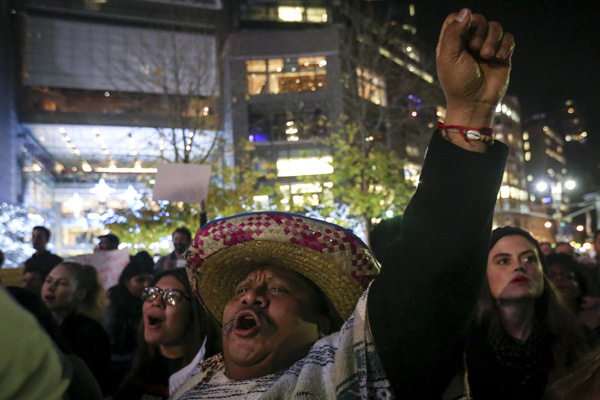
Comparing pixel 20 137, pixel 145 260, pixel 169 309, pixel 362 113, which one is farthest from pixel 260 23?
pixel 169 309

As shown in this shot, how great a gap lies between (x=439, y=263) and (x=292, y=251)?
97 cm

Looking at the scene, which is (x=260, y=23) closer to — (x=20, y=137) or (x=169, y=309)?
(x=20, y=137)

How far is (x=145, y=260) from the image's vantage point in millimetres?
6199

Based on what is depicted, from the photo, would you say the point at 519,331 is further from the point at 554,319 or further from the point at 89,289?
the point at 89,289

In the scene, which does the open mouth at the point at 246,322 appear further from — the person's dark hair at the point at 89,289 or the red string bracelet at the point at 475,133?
the person's dark hair at the point at 89,289

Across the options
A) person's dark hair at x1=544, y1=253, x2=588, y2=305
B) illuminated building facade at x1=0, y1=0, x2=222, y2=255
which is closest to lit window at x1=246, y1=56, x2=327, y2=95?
illuminated building facade at x1=0, y1=0, x2=222, y2=255

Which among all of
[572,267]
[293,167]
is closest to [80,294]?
[572,267]

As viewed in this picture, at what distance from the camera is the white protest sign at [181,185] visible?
5359 millimetres

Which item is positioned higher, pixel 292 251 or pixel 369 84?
pixel 369 84

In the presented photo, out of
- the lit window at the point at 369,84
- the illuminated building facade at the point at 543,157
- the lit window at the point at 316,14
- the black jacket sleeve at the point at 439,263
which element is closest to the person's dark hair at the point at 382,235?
the black jacket sleeve at the point at 439,263

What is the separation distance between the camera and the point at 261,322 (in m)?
1.95

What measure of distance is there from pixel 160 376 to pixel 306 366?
2061 mm

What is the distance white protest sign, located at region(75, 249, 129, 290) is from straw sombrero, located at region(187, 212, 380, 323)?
5.04 meters

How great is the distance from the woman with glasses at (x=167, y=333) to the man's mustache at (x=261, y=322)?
135 cm
